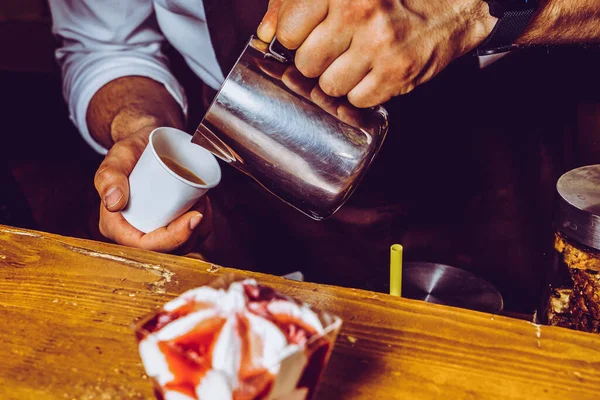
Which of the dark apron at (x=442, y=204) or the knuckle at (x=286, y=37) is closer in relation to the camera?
the knuckle at (x=286, y=37)

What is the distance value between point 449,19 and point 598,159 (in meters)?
1.01

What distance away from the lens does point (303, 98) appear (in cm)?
87

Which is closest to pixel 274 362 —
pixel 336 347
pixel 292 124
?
pixel 336 347

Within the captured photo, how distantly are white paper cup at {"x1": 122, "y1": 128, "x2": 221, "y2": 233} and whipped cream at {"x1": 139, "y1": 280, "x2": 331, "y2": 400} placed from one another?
16.6 inches

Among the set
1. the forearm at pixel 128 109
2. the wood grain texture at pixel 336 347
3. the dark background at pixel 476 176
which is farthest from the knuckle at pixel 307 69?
the dark background at pixel 476 176

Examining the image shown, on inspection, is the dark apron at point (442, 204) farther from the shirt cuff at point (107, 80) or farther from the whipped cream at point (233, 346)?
the whipped cream at point (233, 346)

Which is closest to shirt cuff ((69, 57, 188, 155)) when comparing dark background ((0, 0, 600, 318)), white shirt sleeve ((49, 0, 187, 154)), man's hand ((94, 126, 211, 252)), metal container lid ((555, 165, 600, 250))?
white shirt sleeve ((49, 0, 187, 154))

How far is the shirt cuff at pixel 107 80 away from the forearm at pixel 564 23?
3.11 ft

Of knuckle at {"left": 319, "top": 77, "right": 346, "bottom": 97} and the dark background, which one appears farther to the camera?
the dark background

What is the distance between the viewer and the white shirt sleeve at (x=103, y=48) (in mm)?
1595

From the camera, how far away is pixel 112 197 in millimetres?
985

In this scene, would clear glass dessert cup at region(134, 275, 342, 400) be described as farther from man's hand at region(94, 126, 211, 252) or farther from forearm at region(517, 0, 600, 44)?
forearm at region(517, 0, 600, 44)

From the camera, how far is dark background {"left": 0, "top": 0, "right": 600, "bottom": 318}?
1.67 metres

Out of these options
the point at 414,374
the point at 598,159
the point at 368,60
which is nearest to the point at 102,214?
the point at 368,60
